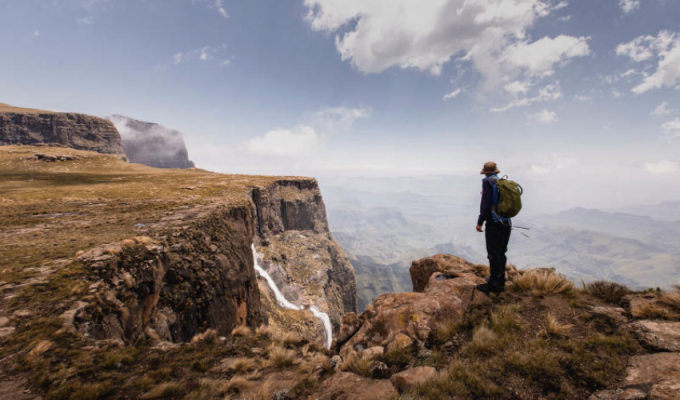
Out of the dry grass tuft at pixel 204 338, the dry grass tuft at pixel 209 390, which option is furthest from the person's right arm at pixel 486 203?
the dry grass tuft at pixel 204 338

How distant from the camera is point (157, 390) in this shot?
5.52 metres

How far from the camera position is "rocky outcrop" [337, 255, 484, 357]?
7691 mm

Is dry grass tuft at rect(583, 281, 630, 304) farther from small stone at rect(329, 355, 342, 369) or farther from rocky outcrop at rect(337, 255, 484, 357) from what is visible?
small stone at rect(329, 355, 342, 369)

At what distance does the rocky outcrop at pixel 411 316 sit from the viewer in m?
7.69

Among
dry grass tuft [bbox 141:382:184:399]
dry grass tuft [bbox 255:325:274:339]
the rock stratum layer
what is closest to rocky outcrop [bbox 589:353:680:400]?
dry grass tuft [bbox 141:382:184:399]

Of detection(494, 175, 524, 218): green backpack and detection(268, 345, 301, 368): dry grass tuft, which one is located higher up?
detection(494, 175, 524, 218): green backpack

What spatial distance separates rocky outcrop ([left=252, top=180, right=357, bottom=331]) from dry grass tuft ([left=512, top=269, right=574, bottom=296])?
7282cm

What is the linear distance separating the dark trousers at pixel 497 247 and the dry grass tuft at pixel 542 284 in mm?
567

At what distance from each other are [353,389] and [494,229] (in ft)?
23.0

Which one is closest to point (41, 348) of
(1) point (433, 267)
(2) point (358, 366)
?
(2) point (358, 366)

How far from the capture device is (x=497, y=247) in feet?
28.3

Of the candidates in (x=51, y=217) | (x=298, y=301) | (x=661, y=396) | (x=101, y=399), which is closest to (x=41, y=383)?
(x=101, y=399)

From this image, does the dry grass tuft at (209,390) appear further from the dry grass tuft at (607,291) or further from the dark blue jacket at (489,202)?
the dry grass tuft at (607,291)

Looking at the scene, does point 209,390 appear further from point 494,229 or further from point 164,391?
point 494,229
